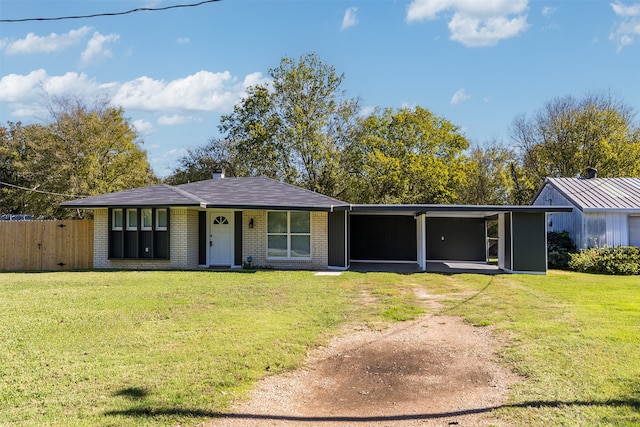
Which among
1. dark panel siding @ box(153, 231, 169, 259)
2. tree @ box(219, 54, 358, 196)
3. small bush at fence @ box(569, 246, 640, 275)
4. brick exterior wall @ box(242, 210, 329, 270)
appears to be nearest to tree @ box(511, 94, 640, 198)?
tree @ box(219, 54, 358, 196)

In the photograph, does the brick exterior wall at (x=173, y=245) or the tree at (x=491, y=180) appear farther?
the tree at (x=491, y=180)

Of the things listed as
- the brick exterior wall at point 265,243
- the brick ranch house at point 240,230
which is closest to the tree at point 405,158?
the brick ranch house at point 240,230

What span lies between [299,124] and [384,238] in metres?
11.9

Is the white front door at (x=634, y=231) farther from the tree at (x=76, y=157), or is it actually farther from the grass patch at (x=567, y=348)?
the tree at (x=76, y=157)

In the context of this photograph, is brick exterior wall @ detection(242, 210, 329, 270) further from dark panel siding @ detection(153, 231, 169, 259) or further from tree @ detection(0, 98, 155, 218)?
tree @ detection(0, 98, 155, 218)

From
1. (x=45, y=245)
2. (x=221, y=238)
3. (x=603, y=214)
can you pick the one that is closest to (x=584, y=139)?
(x=603, y=214)

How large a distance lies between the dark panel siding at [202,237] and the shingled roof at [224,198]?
75cm

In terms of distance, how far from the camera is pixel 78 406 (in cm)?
411

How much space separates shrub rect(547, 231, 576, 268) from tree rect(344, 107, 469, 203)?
34.5 feet

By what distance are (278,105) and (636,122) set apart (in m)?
22.5

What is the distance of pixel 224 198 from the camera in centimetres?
1645

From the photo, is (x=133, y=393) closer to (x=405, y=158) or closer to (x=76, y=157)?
(x=405, y=158)

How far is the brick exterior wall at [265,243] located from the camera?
1623 centimetres

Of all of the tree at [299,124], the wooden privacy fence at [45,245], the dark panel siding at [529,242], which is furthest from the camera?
the tree at [299,124]
